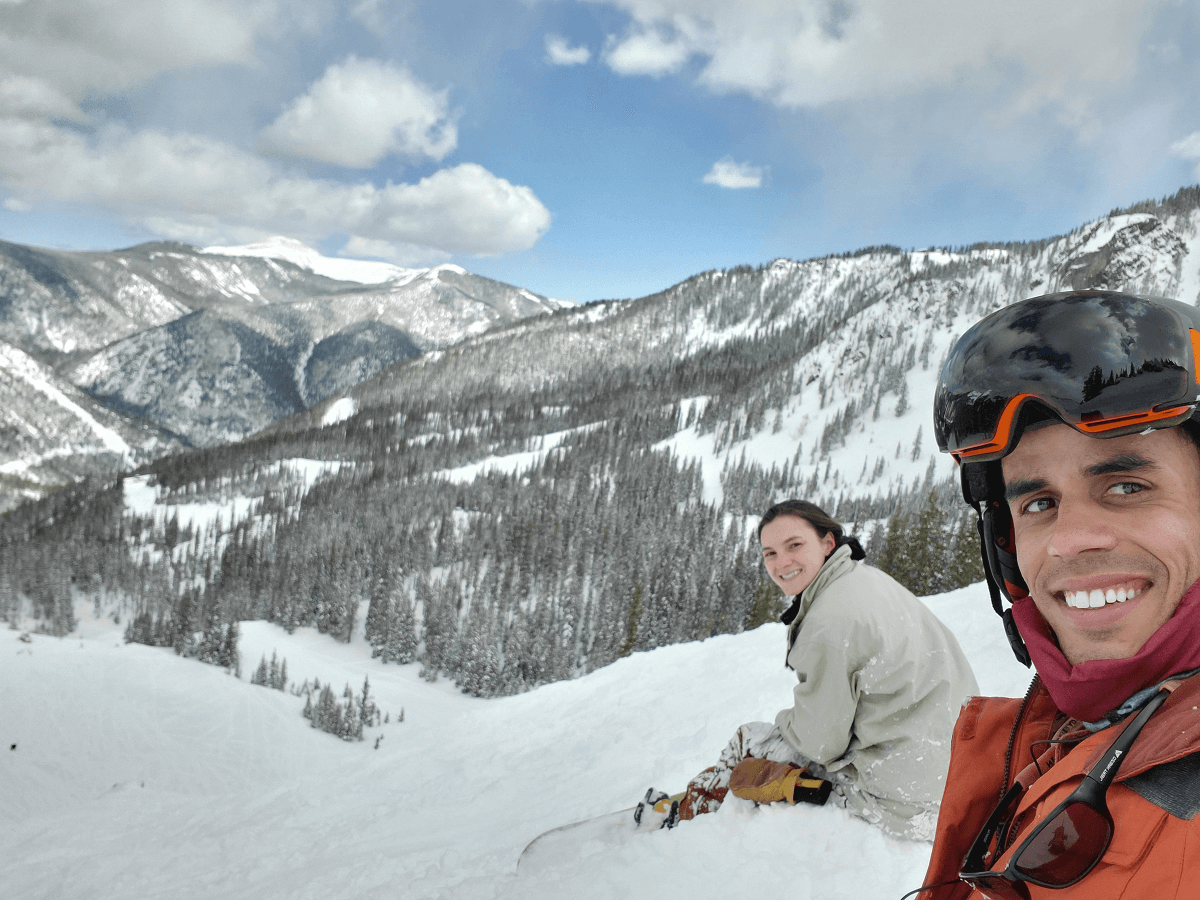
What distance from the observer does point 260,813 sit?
11180 mm

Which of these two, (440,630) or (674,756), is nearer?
(674,756)

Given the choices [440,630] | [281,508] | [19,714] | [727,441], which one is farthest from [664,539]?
[281,508]

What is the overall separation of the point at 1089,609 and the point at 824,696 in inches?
128

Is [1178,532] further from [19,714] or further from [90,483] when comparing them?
[90,483]

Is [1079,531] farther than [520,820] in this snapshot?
No

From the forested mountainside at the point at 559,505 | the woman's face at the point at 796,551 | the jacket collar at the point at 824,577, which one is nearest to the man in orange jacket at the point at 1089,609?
the jacket collar at the point at 824,577

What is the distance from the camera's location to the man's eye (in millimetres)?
1802

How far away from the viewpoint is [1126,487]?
5.96 ft

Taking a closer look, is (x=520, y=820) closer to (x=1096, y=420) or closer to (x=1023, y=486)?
(x=1023, y=486)

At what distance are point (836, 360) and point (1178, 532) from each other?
162 metres

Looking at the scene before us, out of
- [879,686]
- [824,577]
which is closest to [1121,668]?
[879,686]

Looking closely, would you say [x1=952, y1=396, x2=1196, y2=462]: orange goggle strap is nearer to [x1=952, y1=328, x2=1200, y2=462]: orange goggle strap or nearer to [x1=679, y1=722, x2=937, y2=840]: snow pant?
[x1=952, y1=328, x2=1200, y2=462]: orange goggle strap

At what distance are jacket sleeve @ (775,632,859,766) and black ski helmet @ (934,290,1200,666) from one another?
2.26 m

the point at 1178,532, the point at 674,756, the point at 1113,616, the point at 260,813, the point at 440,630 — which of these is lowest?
the point at 440,630
